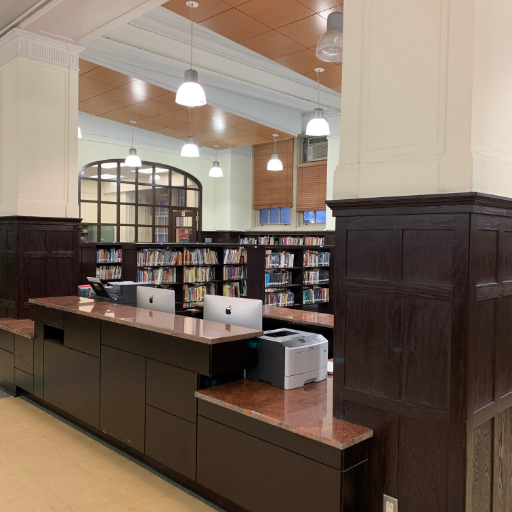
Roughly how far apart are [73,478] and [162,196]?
1097 cm

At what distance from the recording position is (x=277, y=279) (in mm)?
9219

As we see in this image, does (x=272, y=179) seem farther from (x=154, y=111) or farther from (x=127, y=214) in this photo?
(x=154, y=111)

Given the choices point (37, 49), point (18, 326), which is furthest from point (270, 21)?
point (18, 326)

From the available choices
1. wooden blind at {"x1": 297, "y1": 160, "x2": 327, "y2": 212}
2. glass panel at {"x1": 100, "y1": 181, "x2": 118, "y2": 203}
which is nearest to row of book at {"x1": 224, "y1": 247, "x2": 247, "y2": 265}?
wooden blind at {"x1": 297, "y1": 160, "x2": 327, "y2": 212}

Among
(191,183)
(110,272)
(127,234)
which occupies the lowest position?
(110,272)

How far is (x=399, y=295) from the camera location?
2.40 m

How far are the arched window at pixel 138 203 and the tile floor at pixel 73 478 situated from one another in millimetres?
8276

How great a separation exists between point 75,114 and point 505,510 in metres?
5.39

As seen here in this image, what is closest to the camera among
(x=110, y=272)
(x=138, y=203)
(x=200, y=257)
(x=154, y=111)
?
(x=110, y=272)

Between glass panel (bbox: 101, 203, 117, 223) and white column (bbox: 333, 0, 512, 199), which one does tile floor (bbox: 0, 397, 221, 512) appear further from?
glass panel (bbox: 101, 203, 117, 223)

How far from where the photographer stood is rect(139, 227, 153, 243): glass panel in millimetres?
13391

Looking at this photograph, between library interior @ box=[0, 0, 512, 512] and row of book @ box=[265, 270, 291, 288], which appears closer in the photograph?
library interior @ box=[0, 0, 512, 512]

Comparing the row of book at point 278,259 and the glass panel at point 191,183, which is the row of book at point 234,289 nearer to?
the row of book at point 278,259

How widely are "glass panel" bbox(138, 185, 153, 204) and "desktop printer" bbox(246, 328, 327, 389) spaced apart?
425 inches
